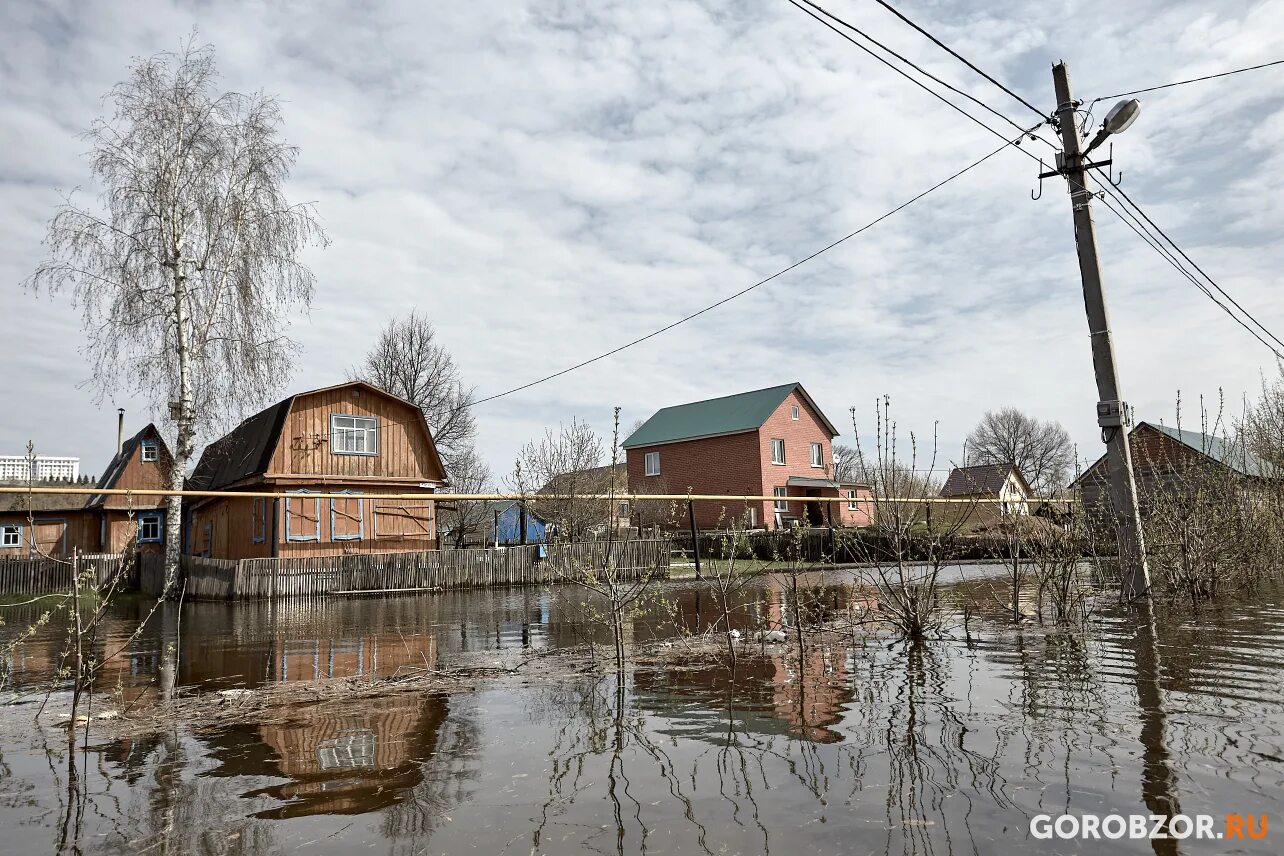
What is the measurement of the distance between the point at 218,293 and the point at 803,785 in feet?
69.4

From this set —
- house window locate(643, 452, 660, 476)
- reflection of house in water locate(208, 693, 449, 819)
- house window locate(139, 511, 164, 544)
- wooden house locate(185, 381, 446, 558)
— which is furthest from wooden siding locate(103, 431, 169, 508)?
reflection of house in water locate(208, 693, 449, 819)

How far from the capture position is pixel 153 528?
116 ft

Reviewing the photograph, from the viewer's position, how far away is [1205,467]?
35.3ft

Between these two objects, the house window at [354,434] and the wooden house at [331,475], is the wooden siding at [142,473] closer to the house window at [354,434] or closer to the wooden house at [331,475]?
the wooden house at [331,475]

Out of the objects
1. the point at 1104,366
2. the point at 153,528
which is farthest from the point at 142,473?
the point at 1104,366

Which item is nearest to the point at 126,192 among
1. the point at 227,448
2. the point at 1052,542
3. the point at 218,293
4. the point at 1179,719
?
the point at 218,293

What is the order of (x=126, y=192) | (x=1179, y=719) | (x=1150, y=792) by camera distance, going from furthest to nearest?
(x=126, y=192)
(x=1179, y=719)
(x=1150, y=792)

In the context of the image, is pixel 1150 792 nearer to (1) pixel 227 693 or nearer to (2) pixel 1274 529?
(1) pixel 227 693

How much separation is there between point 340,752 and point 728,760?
83.6 inches

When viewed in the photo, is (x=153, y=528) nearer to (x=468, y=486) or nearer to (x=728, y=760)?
(x=468, y=486)

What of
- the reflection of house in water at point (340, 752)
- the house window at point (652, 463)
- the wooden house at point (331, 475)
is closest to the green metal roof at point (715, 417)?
the house window at point (652, 463)

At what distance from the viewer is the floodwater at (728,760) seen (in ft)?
10.0

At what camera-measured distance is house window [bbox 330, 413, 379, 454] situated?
22.9 m

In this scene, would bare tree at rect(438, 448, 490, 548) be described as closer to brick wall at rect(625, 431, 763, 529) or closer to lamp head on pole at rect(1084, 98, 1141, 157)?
brick wall at rect(625, 431, 763, 529)
